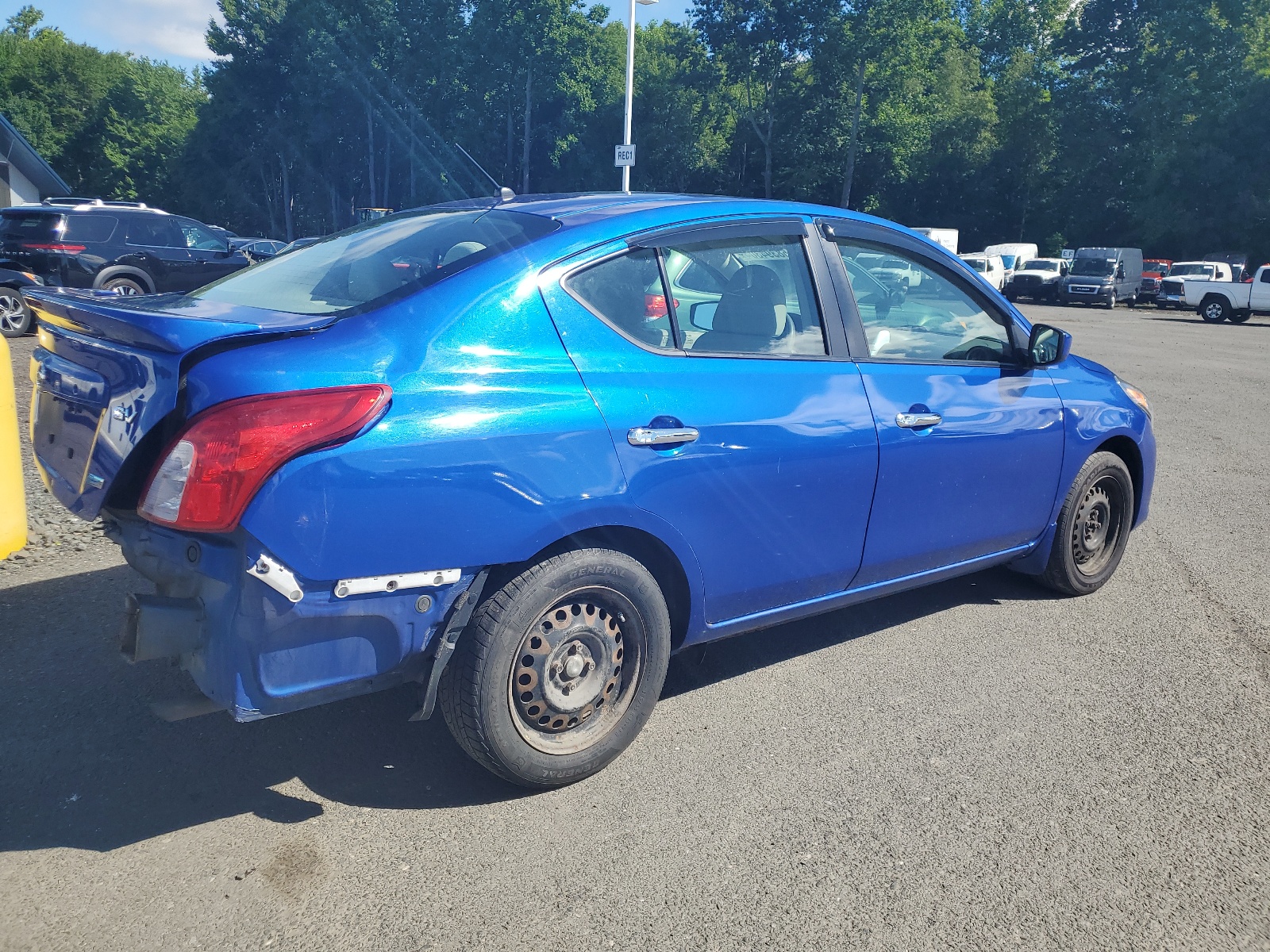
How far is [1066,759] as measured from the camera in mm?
3430

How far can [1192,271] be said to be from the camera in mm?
37625

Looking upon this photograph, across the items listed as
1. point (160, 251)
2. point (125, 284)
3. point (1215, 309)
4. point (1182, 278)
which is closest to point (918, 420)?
point (125, 284)

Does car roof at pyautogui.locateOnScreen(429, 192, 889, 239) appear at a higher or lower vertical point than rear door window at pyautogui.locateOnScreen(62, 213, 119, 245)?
higher

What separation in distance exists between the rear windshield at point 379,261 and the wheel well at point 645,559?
824 mm

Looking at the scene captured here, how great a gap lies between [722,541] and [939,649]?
1.52 metres

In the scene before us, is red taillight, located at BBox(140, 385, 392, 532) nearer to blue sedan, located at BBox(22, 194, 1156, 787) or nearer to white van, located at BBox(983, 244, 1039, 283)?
blue sedan, located at BBox(22, 194, 1156, 787)

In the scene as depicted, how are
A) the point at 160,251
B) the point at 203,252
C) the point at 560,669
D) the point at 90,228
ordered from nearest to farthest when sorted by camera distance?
the point at 560,669 → the point at 90,228 → the point at 160,251 → the point at 203,252

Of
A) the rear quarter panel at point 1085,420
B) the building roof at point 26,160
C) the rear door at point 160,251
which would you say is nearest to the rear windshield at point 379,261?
the rear quarter panel at point 1085,420

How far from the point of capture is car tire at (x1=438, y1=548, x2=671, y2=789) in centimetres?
283

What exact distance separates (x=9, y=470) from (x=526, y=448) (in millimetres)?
2270

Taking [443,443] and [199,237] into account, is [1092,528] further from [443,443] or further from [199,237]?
[199,237]

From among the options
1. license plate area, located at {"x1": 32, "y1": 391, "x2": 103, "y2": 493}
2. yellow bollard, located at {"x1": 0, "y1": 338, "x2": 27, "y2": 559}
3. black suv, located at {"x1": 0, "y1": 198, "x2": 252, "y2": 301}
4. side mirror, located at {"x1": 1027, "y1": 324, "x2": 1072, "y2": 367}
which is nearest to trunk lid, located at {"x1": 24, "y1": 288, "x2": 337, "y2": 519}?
license plate area, located at {"x1": 32, "y1": 391, "x2": 103, "y2": 493}

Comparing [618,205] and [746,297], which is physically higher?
[618,205]

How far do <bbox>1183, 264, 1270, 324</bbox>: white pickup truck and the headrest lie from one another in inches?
1259
